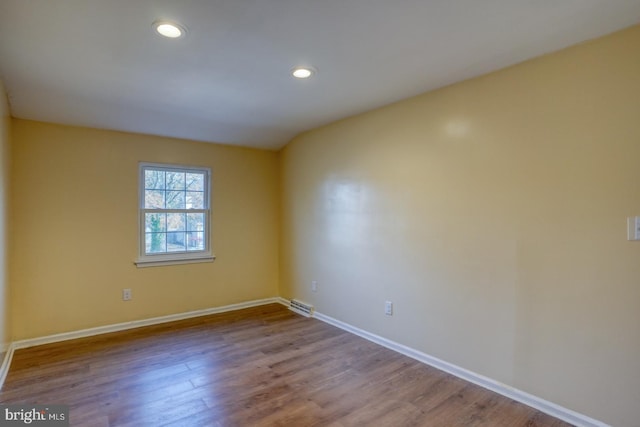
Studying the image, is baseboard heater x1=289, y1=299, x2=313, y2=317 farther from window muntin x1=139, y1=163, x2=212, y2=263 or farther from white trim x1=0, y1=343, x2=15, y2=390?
white trim x1=0, y1=343, x2=15, y2=390

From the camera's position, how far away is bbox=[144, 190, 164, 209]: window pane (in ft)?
12.5

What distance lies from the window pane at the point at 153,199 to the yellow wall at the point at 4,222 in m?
1.19

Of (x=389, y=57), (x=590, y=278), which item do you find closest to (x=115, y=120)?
(x=389, y=57)

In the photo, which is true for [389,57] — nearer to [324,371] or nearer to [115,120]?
[324,371]

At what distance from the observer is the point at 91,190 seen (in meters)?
3.45

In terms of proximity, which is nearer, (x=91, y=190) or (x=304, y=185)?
(x=91, y=190)

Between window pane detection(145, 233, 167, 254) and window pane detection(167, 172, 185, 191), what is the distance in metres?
0.58

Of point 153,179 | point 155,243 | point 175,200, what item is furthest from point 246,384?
point 153,179

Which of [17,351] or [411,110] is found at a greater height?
[411,110]

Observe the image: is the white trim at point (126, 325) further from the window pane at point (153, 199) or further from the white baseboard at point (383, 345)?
the window pane at point (153, 199)

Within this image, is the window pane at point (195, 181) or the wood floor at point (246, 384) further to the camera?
the window pane at point (195, 181)

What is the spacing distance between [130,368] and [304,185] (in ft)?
8.53

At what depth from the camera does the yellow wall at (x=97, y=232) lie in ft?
10.3

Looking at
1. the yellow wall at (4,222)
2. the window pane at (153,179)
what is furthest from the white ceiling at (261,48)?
the window pane at (153,179)
